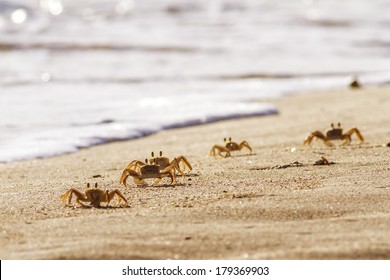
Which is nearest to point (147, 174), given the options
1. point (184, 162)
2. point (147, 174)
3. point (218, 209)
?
point (147, 174)

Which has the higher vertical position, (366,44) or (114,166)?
(366,44)

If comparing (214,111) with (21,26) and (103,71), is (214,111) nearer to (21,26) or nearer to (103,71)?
(103,71)

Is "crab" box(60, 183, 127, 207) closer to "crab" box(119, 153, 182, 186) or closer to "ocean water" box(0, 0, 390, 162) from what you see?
"crab" box(119, 153, 182, 186)

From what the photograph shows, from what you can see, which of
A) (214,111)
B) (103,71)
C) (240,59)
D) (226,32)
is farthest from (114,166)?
(226,32)

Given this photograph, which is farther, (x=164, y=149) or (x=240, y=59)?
(x=240, y=59)
